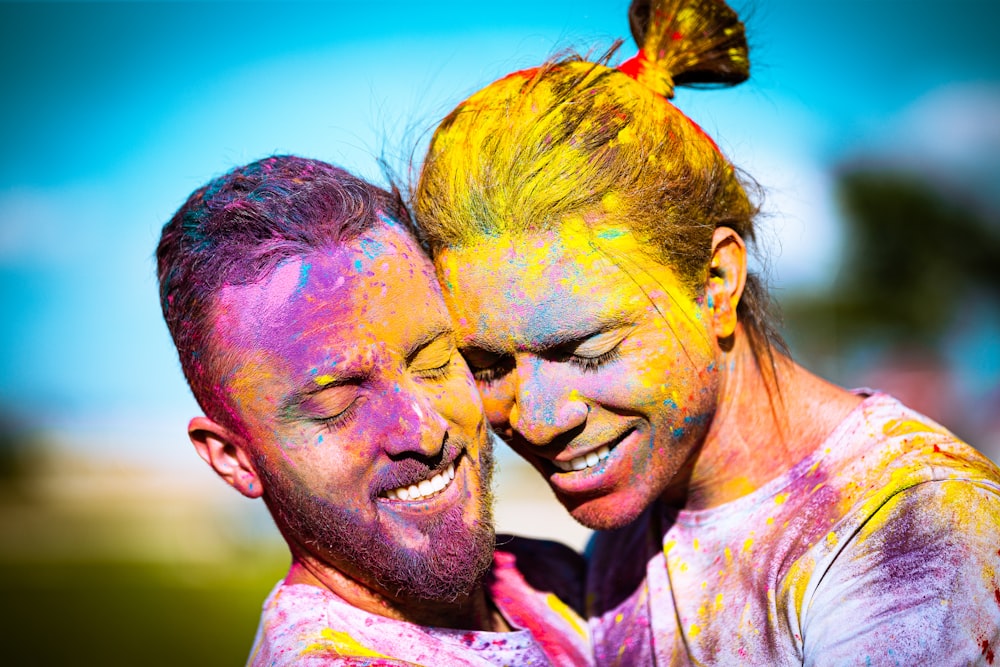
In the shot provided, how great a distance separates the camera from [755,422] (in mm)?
2939

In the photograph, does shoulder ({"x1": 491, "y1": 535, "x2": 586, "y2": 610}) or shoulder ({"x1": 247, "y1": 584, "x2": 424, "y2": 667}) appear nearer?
shoulder ({"x1": 247, "y1": 584, "x2": 424, "y2": 667})

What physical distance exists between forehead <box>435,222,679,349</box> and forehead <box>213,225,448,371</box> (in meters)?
0.20

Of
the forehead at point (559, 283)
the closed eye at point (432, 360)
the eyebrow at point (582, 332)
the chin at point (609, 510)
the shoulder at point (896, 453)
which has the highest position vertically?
the forehead at point (559, 283)

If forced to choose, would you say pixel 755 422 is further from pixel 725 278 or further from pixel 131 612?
pixel 131 612

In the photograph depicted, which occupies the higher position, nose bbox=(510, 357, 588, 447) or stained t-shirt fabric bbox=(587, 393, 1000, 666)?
nose bbox=(510, 357, 588, 447)

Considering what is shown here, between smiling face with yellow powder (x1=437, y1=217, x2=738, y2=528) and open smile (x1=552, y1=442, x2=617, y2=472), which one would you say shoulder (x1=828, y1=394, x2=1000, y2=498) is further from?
open smile (x1=552, y1=442, x2=617, y2=472)

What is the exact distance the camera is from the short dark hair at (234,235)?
268cm

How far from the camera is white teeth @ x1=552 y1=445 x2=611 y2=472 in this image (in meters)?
2.75

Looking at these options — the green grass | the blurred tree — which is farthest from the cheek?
the blurred tree

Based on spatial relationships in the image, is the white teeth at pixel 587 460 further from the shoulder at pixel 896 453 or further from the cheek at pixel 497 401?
the shoulder at pixel 896 453

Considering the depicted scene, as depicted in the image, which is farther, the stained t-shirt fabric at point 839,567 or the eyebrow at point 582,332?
the eyebrow at point 582,332

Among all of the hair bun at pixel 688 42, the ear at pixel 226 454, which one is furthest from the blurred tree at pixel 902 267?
the ear at pixel 226 454

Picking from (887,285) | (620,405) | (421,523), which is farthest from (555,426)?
(887,285)

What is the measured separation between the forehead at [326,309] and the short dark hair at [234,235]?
43 mm
